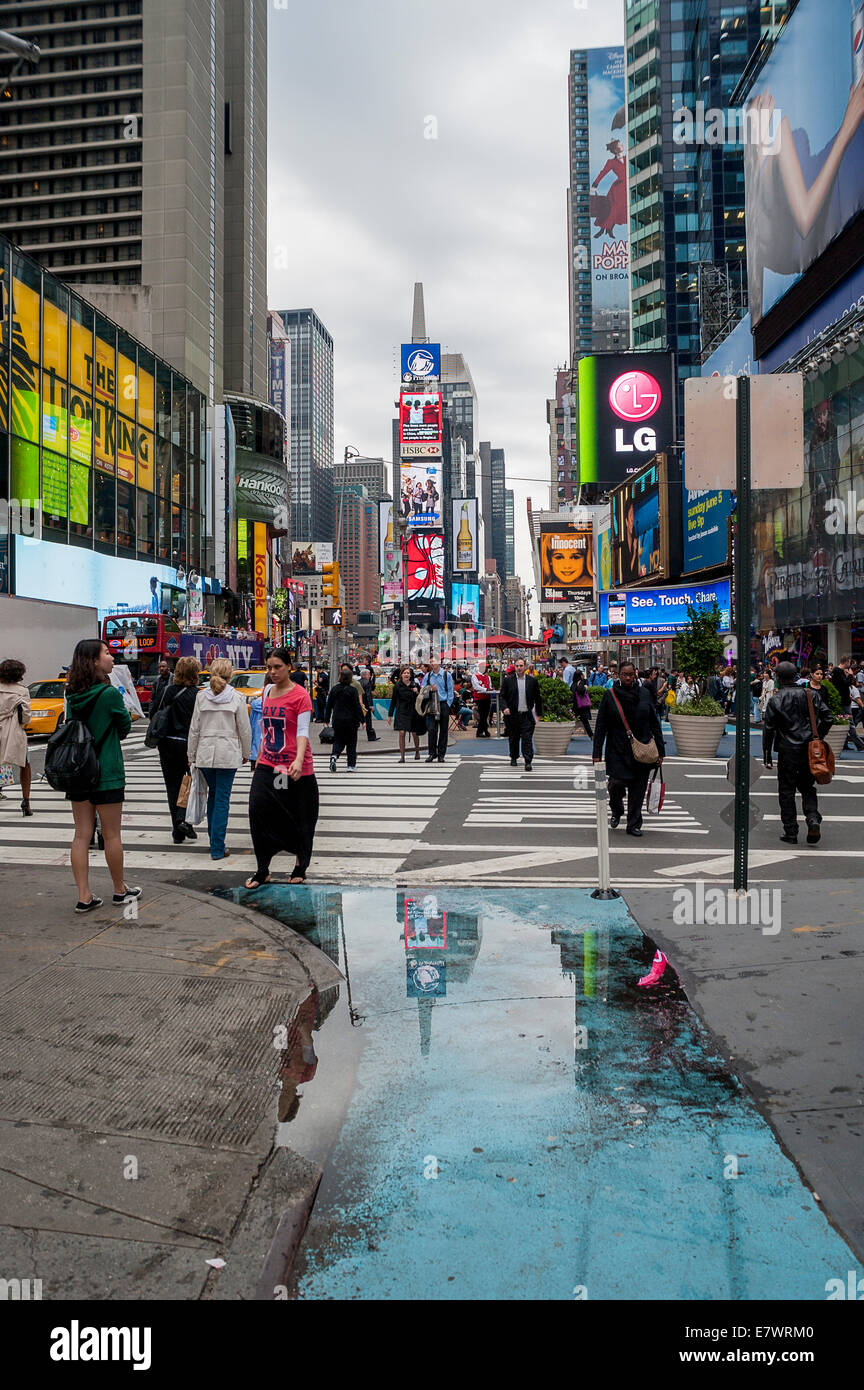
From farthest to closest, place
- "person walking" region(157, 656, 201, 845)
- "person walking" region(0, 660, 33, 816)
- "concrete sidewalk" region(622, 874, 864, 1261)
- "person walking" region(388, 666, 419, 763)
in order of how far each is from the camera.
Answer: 1. "person walking" region(388, 666, 419, 763)
2. "person walking" region(0, 660, 33, 816)
3. "person walking" region(157, 656, 201, 845)
4. "concrete sidewalk" region(622, 874, 864, 1261)

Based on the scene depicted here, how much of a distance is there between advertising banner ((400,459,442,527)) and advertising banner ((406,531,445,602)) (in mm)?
3017

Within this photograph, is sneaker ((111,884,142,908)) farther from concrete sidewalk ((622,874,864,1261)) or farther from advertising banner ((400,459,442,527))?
advertising banner ((400,459,442,527))

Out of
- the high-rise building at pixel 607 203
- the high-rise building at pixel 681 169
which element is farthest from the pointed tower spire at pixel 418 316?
the high-rise building at pixel 681 169

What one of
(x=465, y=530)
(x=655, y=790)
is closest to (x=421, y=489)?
(x=465, y=530)

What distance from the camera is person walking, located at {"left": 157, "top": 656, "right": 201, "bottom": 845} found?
963cm

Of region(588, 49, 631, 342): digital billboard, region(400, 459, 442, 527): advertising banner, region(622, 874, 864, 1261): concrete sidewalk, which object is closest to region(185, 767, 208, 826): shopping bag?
region(622, 874, 864, 1261): concrete sidewalk

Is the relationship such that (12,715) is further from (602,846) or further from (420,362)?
(420,362)

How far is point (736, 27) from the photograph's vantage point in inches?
3494

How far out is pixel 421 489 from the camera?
91.8 m

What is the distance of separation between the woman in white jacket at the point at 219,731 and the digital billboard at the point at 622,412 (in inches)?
2168
